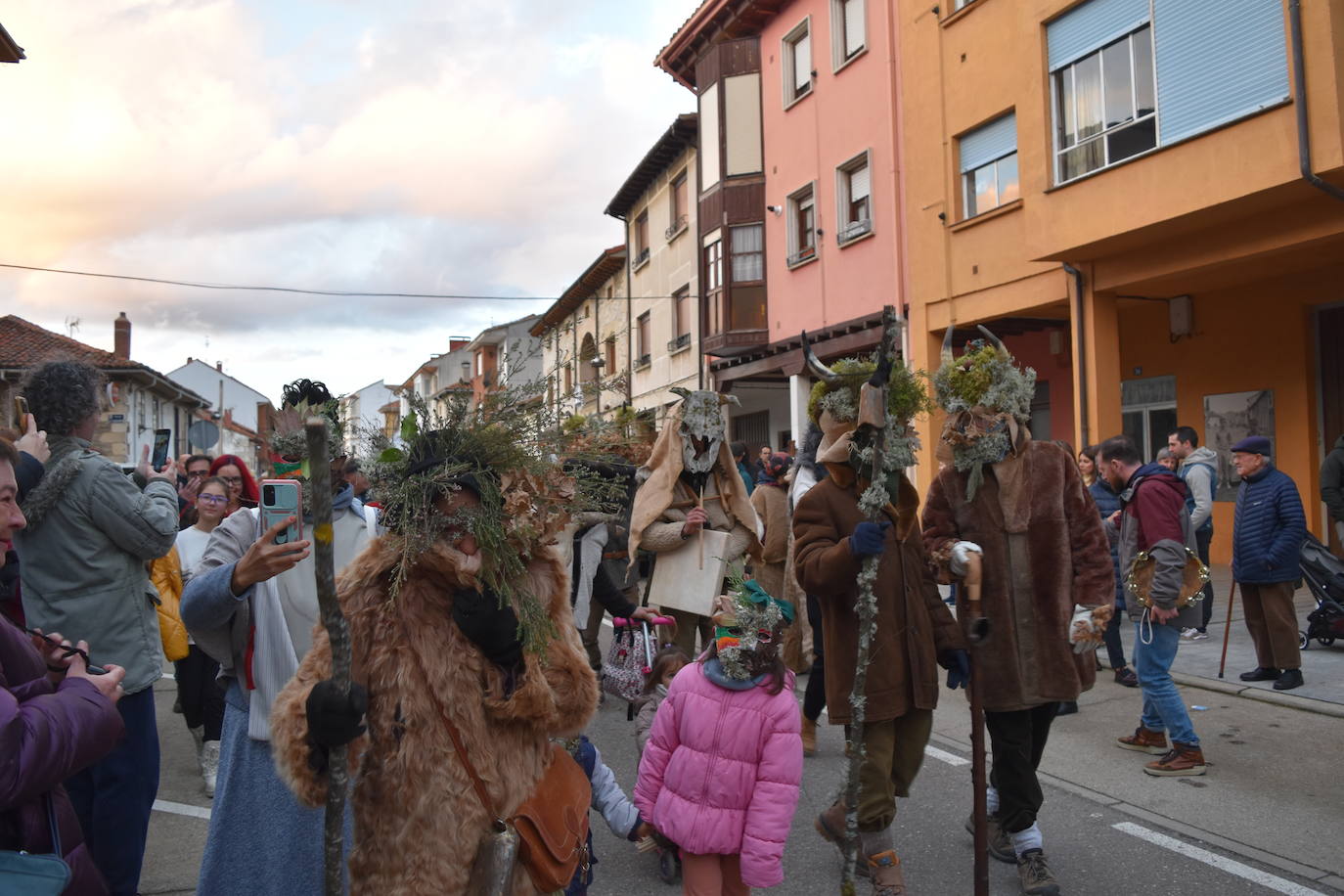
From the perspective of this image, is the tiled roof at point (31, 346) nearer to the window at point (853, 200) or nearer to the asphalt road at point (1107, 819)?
the window at point (853, 200)

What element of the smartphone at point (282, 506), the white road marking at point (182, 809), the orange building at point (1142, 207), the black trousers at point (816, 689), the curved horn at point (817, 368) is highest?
the orange building at point (1142, 207)

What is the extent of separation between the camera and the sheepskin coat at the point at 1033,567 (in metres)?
4.31

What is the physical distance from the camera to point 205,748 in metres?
6.16

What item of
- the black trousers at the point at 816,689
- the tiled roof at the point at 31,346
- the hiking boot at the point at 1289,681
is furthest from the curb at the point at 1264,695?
the tiled roof at the point at 31,346

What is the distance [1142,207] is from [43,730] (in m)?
12.0

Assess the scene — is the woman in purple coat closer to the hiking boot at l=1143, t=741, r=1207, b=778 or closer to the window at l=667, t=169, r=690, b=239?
the hiking boot at l=1143, t=741, r=1207, b=778

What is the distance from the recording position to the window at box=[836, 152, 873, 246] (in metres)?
17.8

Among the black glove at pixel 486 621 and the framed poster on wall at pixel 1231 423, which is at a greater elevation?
the framed poster on wall at pixel 1231 423

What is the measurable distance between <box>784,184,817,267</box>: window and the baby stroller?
1196cm

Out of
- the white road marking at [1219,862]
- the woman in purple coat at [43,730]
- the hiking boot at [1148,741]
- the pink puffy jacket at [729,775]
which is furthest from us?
the hiking boot at [1148,741]

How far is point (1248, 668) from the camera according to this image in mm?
8344

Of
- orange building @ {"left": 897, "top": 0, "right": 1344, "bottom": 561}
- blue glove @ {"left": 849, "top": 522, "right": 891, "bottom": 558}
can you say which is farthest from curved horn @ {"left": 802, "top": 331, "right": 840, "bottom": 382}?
orange building @ {"left": 897, "top": 0, "right": 1344, "bottom": 561}

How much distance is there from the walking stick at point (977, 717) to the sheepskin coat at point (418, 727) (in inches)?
73.1

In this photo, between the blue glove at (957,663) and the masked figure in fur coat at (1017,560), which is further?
the blue glove at (957,663)
